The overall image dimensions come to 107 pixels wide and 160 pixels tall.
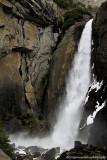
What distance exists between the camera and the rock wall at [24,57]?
30906 millimetres

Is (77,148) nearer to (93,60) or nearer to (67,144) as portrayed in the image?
(67,144)

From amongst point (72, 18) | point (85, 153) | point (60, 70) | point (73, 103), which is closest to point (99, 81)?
point (73, 103)

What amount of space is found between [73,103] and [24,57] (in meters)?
10.1

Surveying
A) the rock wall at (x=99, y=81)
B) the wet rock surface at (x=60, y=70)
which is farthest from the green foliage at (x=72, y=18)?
the rock wall at (x=99, y=81)

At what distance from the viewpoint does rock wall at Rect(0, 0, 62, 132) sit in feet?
101

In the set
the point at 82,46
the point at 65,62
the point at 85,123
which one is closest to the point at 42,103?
the point at 65,62

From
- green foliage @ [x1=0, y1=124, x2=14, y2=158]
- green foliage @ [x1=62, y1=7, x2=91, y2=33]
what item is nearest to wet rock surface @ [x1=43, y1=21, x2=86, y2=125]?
green foliage @ [x1=62, y1=7, x2=91, y2=33]

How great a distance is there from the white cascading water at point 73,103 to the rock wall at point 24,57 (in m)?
2.86

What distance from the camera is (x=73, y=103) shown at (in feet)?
97.7

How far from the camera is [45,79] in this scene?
3588cm

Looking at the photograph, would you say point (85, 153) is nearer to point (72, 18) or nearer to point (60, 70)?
point (60, 70)

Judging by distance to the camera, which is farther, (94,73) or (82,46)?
(82,46)

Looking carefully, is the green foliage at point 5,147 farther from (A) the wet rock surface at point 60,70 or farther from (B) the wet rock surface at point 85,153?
(A) the wet rock surface at point 60,70

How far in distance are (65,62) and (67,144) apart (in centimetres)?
1187
